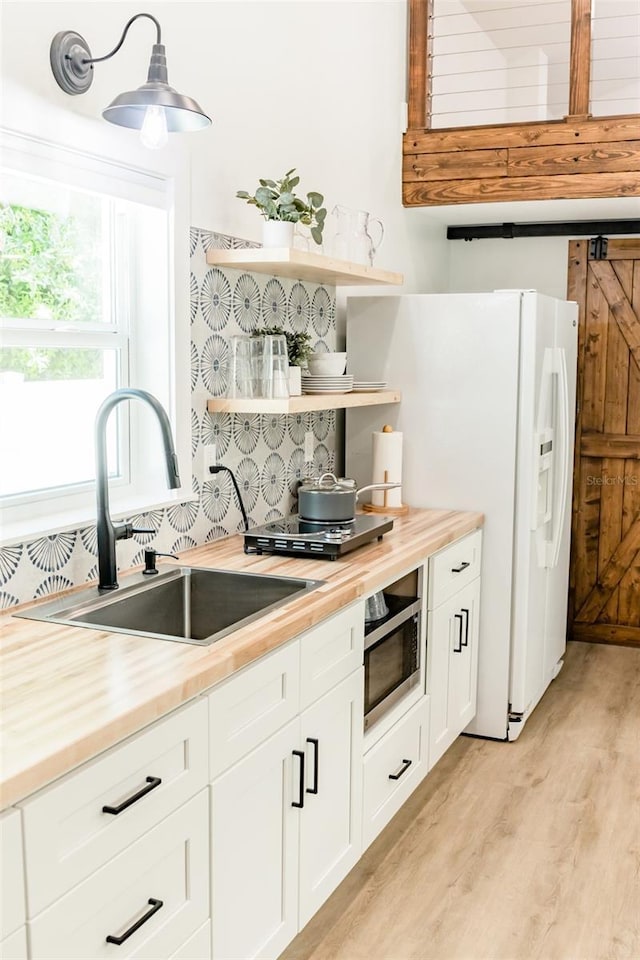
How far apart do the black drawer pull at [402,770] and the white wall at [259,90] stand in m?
1.79

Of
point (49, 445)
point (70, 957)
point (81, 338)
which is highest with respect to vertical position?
point (81, 338)

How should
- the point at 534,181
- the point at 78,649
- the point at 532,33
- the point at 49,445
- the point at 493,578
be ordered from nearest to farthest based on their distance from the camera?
the point at 78,649
the point at 49,445
the point at 493,578
the point at 534,181
the point at 532,33

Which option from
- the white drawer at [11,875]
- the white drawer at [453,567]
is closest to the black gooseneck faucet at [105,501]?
the white drawer at [11,875]

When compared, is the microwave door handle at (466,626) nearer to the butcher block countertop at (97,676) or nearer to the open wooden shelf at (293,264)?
the butcher block countertop at (97,676)

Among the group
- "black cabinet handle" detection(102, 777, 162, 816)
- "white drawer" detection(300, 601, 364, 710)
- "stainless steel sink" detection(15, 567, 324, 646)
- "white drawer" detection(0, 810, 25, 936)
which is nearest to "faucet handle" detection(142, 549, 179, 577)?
"stainless steel sink" detection(15, 567, 324, 646)

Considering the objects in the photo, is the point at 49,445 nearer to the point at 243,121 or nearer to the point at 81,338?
the point at 81,338

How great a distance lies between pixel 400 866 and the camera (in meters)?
2.90

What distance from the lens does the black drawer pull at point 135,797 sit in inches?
61.0

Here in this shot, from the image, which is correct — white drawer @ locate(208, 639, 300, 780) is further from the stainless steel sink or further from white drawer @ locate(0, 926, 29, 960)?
white drawer @ locate(0, 926, 29, 960)

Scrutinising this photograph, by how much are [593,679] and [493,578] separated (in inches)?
45.9

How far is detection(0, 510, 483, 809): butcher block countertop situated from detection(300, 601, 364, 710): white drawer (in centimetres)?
4

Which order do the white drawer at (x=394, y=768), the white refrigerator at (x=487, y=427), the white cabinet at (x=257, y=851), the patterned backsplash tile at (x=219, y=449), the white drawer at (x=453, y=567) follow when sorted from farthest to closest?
the white refrigerator at (x=487, y=427)
the white drawer at (x=453, y=567)
the white drawer at (x=394, y=768)
the patterned backsplash tile at (x=219, y=449)
the white cabinet at (x=257, y=851)

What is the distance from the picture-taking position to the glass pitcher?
11.3 feet

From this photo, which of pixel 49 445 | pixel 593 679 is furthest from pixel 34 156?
pixel 593 679
